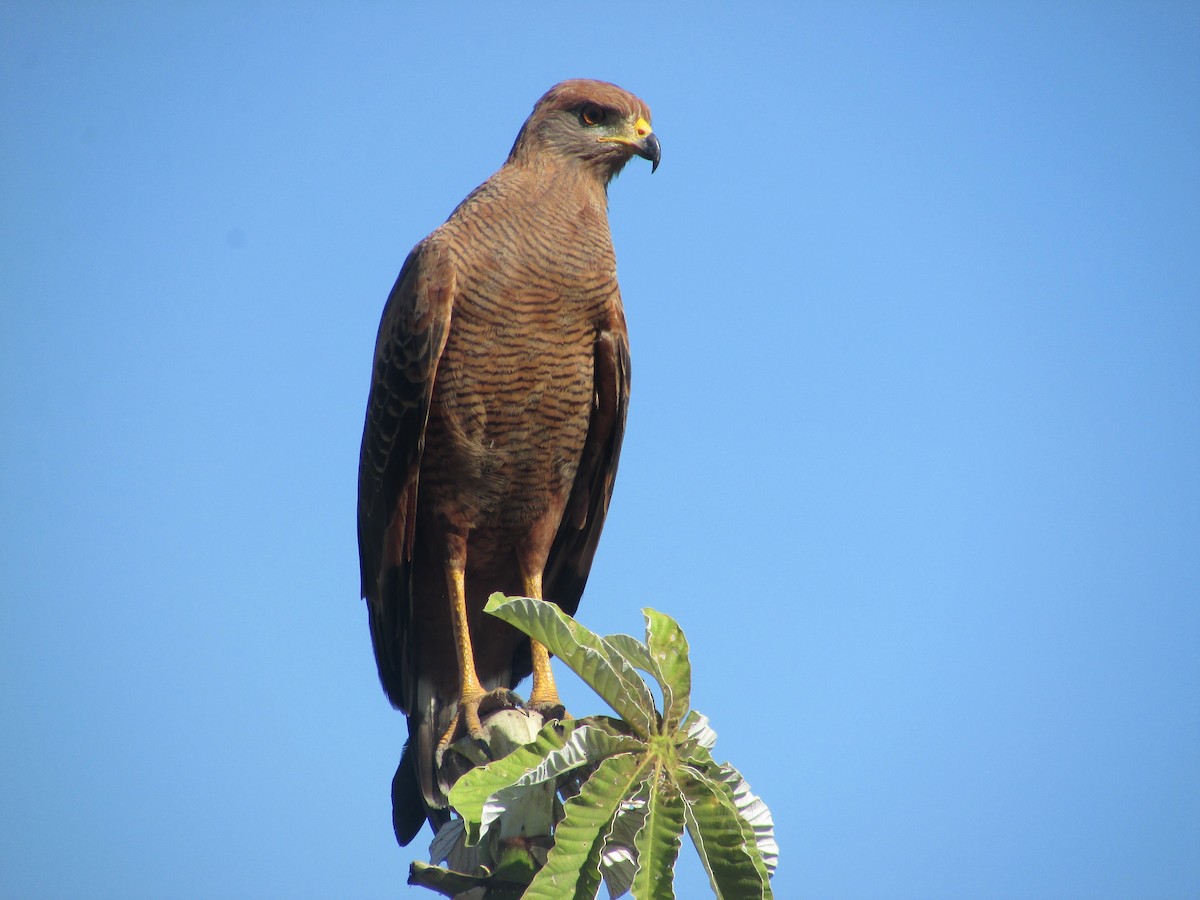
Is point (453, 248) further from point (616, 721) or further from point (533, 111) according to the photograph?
point (616, 721)

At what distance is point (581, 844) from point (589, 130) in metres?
3.84

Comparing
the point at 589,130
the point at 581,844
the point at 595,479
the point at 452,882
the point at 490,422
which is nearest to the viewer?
the point at 581,844

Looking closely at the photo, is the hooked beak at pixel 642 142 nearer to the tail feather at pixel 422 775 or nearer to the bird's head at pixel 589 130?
the bird's head at pixel 589 130

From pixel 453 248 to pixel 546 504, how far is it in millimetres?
1212

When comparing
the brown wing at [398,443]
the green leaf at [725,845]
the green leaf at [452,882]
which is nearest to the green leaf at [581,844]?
the green leaf at [725,845]

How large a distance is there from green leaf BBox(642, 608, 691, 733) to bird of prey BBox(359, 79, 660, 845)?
176 centimetres

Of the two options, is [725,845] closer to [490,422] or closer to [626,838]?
[626,838]

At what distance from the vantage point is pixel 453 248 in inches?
210

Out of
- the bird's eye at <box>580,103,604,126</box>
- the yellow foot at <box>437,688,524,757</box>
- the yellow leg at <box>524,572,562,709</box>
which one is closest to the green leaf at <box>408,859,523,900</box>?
the yellow foot at <box>437,688,524,757</box>

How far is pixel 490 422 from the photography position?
529 cm

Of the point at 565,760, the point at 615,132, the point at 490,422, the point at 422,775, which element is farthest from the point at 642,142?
the point at 565,760

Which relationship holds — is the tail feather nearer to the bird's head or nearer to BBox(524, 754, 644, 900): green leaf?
BBox(524, 754, 644, 900): green leaf

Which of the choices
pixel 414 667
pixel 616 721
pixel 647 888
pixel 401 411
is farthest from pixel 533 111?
pixel 647 888

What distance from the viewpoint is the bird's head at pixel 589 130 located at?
19.1 feet
